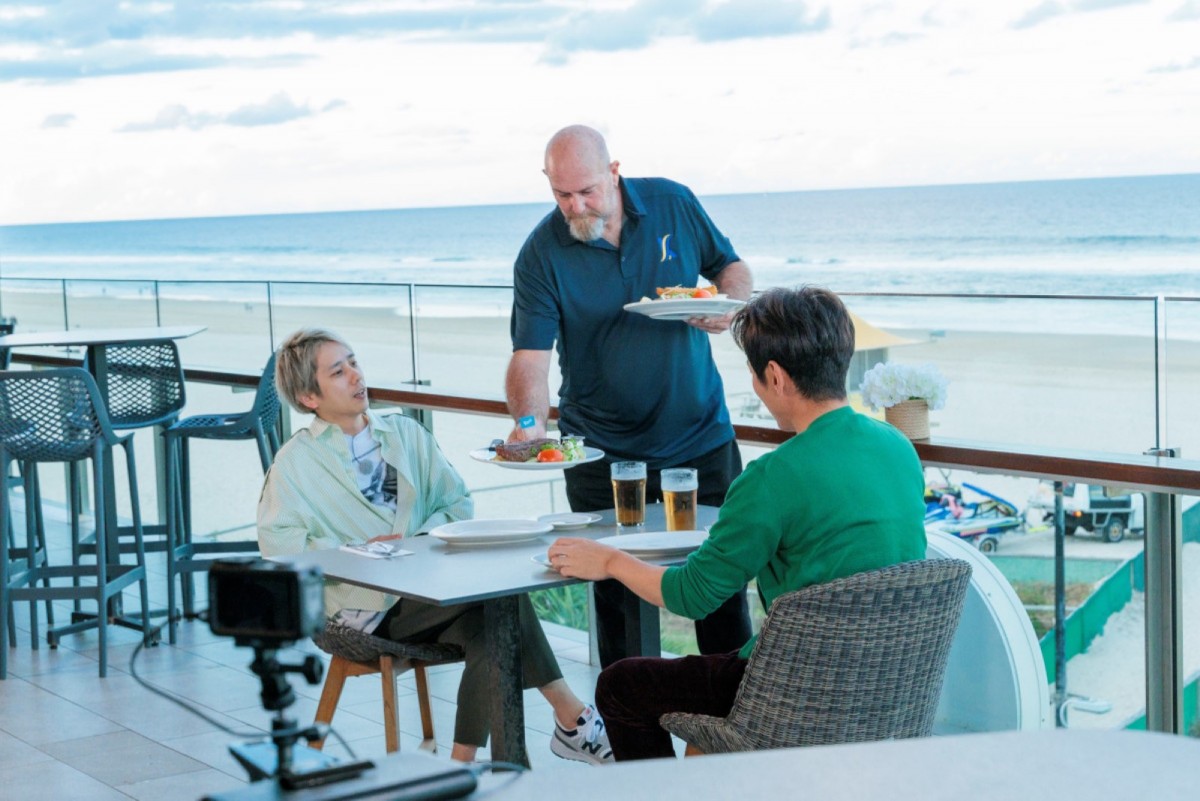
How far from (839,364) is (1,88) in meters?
22.7

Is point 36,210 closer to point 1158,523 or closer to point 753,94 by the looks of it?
point 753,94

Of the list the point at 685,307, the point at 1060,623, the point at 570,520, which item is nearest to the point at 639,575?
the point at 570,520

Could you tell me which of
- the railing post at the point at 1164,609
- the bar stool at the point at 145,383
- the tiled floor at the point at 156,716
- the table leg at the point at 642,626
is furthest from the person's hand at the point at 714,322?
the bar stool at the point at 145,383

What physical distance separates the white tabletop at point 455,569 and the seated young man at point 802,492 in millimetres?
150

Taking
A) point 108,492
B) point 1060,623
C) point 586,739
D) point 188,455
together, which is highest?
point 188,455

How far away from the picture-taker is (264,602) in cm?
111

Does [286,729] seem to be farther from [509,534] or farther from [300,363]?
[300,363]

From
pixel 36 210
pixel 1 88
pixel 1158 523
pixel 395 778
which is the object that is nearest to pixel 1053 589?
pixel 1158 523

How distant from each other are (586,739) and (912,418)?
1.17 metres

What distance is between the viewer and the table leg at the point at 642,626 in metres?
3.09

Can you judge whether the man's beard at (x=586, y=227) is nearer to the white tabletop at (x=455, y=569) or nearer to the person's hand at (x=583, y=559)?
the white tabletop at (x=455, y=569)

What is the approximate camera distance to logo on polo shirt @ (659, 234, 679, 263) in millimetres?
3607

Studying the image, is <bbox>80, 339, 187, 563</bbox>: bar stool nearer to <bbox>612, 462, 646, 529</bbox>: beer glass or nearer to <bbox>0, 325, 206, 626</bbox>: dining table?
<bbox>0, 325, 206, 626</bbox>: dining table

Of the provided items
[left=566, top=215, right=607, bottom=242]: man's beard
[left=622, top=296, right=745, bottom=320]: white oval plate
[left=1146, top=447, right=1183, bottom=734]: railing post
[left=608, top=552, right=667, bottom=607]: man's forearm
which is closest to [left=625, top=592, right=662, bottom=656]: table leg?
[left=608, top=552, right=667, bottom=607]: man's forearm
